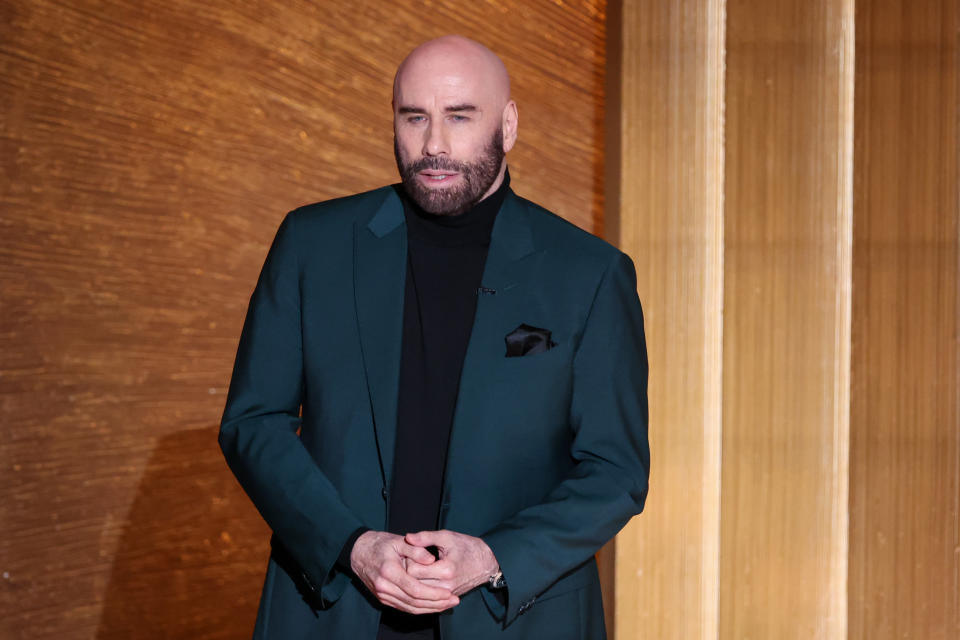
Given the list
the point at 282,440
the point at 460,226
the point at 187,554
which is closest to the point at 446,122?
the point at 460,226

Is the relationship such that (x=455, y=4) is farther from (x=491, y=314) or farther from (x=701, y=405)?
(x=491, y=314)


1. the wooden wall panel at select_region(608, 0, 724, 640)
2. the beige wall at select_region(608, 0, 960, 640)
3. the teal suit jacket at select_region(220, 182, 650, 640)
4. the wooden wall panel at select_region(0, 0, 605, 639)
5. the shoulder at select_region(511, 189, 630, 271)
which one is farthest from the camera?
the wooden wall panel at select_region(608, 0, 724, 640)

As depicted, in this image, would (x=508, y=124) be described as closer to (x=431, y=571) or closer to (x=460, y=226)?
(x=460, y=226)

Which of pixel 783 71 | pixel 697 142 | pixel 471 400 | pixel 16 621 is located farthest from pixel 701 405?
pixel 16 621

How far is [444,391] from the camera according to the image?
50.9 inches

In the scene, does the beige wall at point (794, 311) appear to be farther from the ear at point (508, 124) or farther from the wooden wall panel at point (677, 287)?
the ear at point (508, 124)

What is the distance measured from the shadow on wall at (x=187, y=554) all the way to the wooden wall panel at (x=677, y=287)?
95cm

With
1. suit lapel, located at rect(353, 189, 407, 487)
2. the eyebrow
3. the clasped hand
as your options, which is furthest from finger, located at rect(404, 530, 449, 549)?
the eyebrow

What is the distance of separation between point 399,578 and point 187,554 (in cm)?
148

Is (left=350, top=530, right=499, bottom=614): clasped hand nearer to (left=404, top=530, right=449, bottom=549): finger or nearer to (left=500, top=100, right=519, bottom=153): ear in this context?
(left=404, top=530, right=449, bottom=549): finger

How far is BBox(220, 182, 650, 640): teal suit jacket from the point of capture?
3.98 feet

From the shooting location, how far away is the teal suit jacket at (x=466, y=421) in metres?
1.21

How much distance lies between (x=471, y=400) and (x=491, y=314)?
11 centimetres

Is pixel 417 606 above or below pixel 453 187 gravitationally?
below
